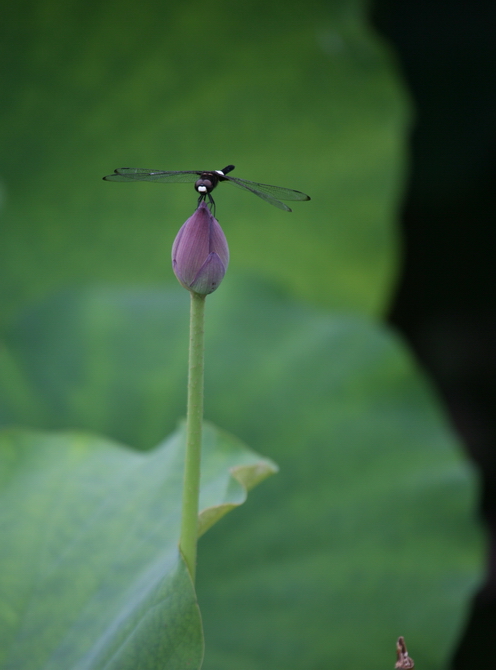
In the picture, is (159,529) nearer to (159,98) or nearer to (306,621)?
(306,621)

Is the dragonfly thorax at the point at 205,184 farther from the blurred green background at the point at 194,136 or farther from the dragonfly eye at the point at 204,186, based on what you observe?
the blurred green background at the point at 194,136

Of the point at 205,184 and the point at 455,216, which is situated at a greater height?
the point at 205,184

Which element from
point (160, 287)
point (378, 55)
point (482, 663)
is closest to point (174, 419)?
point (160, 287)

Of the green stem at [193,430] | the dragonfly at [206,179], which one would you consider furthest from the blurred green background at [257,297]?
the dragonfly at [206,179]

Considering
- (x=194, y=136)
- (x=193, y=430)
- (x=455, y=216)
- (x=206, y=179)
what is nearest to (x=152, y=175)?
(x=206, y=179)

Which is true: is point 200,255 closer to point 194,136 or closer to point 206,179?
point 206,179

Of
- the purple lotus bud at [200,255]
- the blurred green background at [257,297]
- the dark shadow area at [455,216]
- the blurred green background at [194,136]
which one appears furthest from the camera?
the dark shadow area at [455,216]
